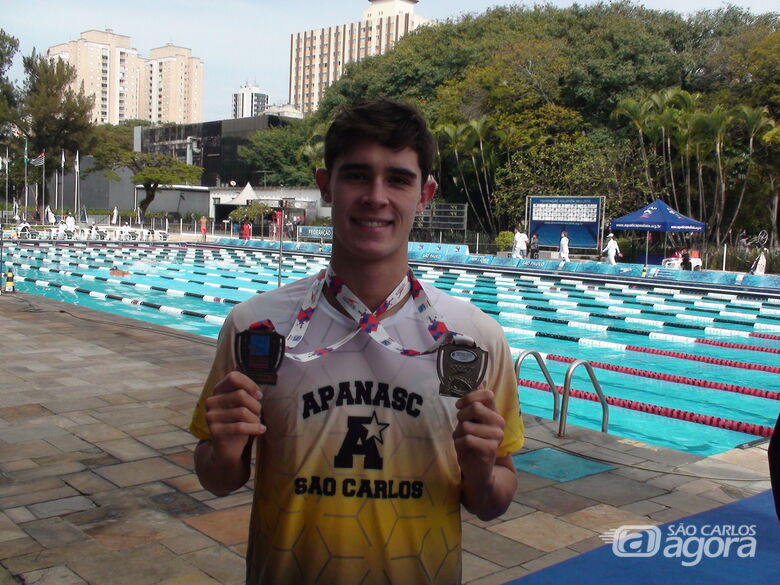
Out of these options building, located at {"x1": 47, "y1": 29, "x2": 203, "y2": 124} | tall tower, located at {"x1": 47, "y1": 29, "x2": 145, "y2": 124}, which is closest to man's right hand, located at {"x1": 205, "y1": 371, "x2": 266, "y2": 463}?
tall tower, located at {"x1": 47, "y1": 29, "x2": 145, "y2": 124}

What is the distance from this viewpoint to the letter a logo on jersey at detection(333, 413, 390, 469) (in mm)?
1602

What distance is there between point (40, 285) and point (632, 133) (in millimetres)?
24560

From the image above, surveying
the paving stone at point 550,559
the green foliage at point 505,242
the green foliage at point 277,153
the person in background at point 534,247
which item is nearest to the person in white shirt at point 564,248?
the person in background at point 534,247

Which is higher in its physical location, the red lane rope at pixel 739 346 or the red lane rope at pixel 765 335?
the red lane rope at pixel 765 335

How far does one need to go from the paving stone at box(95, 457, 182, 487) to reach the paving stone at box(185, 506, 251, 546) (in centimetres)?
71

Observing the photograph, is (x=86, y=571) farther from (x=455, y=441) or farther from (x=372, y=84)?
(x=372, y=84)

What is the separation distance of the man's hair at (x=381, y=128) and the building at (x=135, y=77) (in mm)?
164942

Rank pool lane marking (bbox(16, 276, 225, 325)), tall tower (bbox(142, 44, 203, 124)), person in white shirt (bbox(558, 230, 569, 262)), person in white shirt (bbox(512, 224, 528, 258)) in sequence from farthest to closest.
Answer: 1. tall tower (bbox(142, 44, 203, 124))
2. person in white shirt (bbox(512, 224, 528, 258))
3. person in white shirt (bbox(558, 230, 569, 262))
4. pool lane marking (bbox(16, 276, 225, 325))

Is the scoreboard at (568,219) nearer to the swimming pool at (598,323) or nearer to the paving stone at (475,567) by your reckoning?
the swimming pool at (598,323)

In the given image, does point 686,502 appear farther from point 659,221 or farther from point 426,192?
point 659,221

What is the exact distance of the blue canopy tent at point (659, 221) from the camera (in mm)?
23562

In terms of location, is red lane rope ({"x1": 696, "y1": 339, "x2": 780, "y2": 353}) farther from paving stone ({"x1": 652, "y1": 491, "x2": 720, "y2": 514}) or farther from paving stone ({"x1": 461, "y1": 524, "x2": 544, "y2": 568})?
paving stone ({"x1": 461, "y1": 524, "x2": 544, "y2": 568})

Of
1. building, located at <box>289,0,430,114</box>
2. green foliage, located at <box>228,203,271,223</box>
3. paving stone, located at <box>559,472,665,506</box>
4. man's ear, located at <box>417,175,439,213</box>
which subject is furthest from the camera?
building, located at <box>289,0,430,114</box>
